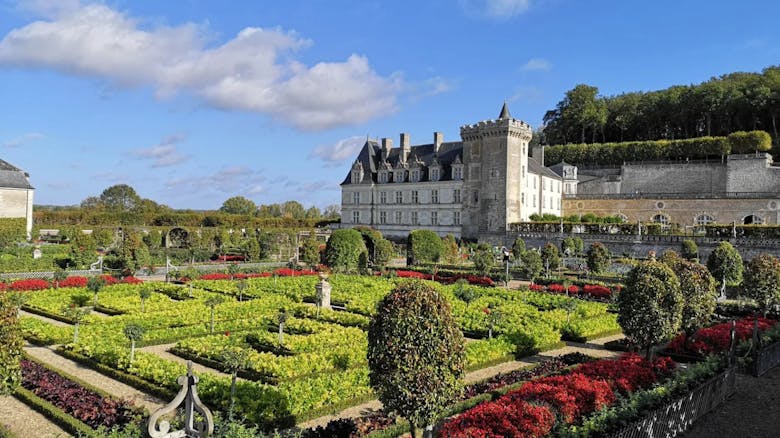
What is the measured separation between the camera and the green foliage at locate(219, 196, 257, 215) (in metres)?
98.9

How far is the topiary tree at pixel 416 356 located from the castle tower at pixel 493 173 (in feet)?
141

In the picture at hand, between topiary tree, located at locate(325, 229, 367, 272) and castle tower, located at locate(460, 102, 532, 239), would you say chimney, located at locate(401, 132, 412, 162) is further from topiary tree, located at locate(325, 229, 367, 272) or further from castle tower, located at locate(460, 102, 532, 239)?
topiary tree, located at locate(325, 229, 367, 272)

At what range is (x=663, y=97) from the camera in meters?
70.6

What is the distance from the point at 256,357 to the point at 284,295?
10599mm

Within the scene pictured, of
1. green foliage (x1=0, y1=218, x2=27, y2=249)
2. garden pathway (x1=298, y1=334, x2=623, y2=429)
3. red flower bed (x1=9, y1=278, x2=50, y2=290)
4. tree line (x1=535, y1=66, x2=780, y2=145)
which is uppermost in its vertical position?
tree line (x1=535, y1=66, x2=780, y2=145)

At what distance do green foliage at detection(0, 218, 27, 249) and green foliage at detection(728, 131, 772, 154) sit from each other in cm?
6817

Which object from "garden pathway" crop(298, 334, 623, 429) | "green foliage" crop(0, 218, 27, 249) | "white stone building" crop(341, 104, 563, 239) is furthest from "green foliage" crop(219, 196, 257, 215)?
"garden pathway" crop(298, 334, 623, 429)

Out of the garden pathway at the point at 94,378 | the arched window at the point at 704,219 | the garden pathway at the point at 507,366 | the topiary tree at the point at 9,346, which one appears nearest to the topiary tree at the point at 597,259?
the garden pathway at the point at 507,366

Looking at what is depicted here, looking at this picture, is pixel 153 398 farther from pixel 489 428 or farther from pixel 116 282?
pixel 116 282

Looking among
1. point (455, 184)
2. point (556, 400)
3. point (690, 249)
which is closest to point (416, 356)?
point (556, 400)

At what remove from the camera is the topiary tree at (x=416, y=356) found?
26.4 ft

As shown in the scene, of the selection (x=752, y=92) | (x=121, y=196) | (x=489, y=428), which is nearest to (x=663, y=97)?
(x=752, y=92)

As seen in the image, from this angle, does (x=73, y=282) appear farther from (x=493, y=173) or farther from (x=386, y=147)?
(x=386, y=147)

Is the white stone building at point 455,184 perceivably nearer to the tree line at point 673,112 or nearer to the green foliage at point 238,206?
the tree line at point 673,112
